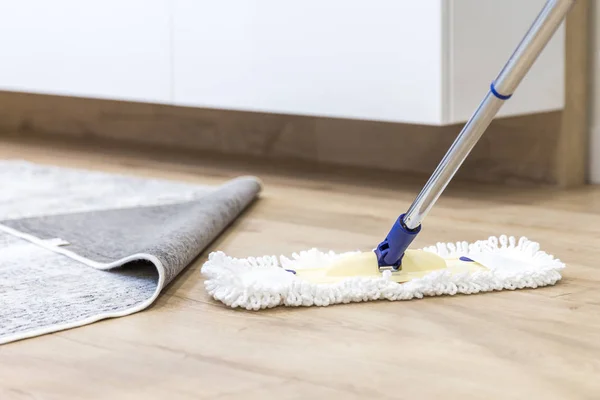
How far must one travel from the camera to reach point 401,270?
1165mm

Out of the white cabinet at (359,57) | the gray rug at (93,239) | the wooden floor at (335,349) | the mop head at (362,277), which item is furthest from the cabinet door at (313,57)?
the mop head at (362,277)

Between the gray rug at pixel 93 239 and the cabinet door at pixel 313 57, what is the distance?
0.67 ft

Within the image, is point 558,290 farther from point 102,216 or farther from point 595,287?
point 102,216

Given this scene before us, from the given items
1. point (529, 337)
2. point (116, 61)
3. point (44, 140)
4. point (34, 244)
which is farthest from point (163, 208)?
point (44, 140)

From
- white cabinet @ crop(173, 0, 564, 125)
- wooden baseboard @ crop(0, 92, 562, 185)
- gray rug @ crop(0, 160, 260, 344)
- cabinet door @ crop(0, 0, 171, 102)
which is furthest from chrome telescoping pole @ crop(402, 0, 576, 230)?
cabinet door @ crop(0, 0, 171, 102)

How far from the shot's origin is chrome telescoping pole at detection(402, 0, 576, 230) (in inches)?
38.6

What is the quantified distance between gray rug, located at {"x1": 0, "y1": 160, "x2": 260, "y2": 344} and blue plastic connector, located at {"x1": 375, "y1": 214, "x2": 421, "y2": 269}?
26 cm

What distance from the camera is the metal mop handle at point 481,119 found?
0.99 metres

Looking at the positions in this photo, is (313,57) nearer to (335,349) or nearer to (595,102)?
(595,102)

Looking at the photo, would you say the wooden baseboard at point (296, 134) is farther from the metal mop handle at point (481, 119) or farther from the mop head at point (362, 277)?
the metal mop handle at point (481, 119)

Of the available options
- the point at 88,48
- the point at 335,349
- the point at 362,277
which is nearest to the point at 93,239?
the point at 362,277

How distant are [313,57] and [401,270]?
2.20ft

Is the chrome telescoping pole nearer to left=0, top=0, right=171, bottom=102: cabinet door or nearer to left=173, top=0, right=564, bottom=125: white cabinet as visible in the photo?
left=173, top=0, right=564, bottom=125: white cabinet

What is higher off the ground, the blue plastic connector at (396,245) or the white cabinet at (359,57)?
the white cabinet at (359,57)
